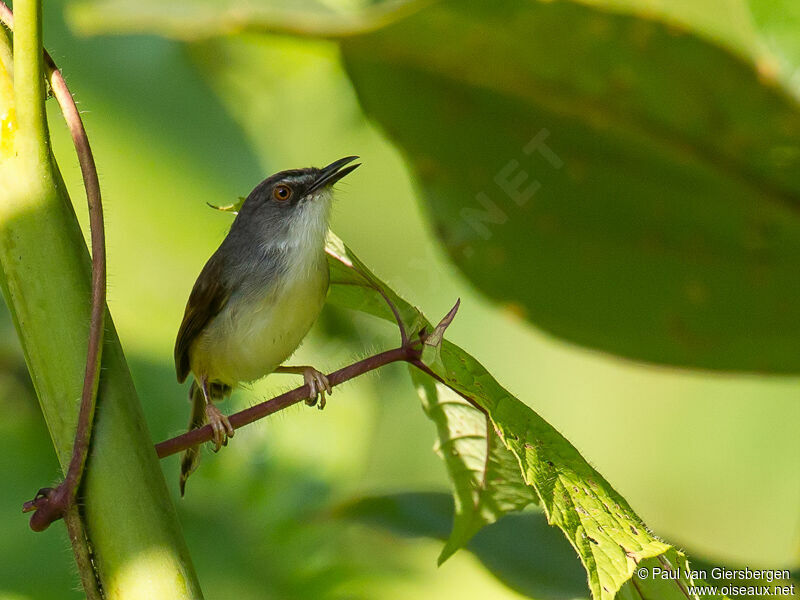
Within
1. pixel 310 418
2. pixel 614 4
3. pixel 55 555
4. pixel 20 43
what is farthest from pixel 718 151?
pixel 55 555

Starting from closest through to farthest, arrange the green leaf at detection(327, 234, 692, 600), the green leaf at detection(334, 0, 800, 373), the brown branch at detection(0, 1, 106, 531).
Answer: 1. the brown branch at detection(0, 1, 106, 531)
2. the green leaf at detection(327, 234, 692, 600)
3. the green leaf at detection(334, 0, 800, 373)

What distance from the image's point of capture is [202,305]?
7.57ft

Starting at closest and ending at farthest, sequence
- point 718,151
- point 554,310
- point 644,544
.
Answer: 1. point 644,544
2. point 718,151
3. point 554,310

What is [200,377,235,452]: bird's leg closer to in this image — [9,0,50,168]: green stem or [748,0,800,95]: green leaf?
[9,0,50,168]: green stem

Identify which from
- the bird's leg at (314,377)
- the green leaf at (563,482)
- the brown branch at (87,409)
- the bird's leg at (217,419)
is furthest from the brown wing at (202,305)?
the brown branch at (87,409)

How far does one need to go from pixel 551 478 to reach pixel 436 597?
4.94 feet

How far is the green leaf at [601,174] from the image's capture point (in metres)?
2.09

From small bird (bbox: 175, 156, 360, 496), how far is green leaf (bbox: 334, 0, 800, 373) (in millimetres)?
293

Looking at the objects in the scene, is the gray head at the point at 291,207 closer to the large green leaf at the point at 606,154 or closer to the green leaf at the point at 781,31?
the large green leaf at the point at 606,154

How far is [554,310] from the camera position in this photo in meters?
2.42

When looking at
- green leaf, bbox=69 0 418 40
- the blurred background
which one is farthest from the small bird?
green leaf, bbox=69 0 418 40

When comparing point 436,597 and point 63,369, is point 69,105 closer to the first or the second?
point 63,369

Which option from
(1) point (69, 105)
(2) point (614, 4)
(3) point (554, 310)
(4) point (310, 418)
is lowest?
(4) point (310, 418)

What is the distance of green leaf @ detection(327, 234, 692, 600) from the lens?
1058mm
